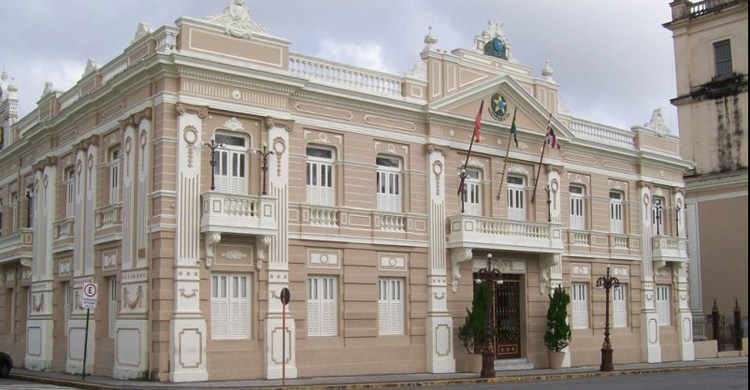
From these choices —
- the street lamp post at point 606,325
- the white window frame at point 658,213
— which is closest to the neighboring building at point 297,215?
the white window frame at point 658,213

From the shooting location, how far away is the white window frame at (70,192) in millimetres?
30125

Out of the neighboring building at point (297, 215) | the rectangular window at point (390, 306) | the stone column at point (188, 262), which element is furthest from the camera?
the rectangular window at point (390, 306)

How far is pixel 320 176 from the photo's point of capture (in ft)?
90.8

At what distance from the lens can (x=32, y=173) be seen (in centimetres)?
3378

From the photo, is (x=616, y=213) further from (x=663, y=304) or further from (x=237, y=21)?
(x=237, y=21)

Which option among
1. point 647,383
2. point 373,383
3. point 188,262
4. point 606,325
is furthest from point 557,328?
point 188,262

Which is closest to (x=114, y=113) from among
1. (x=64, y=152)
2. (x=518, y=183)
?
(x=64, y=152)

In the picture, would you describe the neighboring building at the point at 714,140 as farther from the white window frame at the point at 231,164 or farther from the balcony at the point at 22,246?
the balcony at the point at 22,246

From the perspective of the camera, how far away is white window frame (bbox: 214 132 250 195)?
25625 millimetres

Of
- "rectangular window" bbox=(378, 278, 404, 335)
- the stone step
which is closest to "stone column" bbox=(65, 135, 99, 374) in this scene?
"rectangular window" bbox=(378, 278, 404, 335)

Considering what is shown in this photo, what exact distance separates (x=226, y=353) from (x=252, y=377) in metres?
0.98

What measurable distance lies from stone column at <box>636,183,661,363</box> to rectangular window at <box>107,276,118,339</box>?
1986cm

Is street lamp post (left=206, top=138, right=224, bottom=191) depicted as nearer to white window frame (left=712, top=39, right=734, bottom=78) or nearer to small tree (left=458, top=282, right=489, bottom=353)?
small tree (left=458, top=282, right=489, bottom=353)

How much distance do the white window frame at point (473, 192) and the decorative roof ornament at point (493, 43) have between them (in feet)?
14.6
